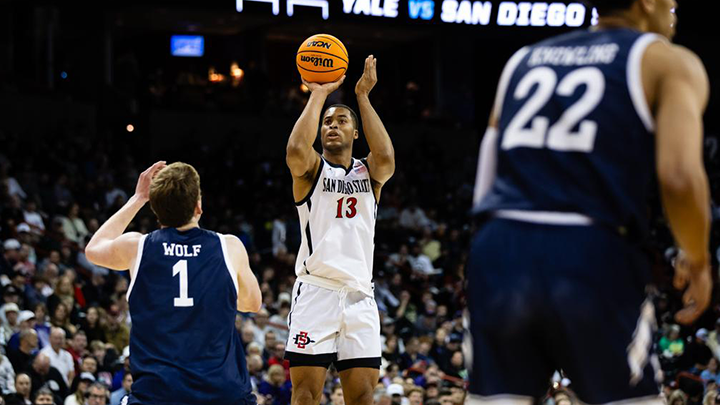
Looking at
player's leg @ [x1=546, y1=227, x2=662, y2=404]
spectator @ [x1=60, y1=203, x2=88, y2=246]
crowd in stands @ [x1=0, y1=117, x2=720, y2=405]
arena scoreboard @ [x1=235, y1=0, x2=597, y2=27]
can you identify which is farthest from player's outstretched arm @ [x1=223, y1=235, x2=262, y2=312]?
arena scoreboard @ [x1=235, y1=0, x2=597, y2=27]

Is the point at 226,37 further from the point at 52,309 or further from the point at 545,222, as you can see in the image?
the point at 545,222

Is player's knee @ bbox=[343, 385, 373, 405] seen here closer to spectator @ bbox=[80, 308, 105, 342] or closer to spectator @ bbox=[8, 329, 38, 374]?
spectator @ bbox=[8, 329, 38, 374]

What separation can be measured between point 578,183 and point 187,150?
21.3 m

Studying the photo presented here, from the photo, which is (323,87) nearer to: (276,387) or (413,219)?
(276,387)

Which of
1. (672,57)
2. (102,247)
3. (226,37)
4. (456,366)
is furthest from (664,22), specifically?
(226,37)

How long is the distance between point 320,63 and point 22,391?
21.5 ft

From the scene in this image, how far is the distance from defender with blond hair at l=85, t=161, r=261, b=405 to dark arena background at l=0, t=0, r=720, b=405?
7787 millimetres

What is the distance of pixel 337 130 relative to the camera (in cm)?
736

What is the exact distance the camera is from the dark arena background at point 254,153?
1466 centimetres

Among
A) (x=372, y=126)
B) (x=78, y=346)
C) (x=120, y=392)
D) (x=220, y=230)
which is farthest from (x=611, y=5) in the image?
(x=220, y=230)

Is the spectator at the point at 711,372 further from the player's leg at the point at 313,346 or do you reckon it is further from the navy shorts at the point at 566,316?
the navy shorts at the point at 566,316

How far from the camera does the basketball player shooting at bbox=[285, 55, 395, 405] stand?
6.98m

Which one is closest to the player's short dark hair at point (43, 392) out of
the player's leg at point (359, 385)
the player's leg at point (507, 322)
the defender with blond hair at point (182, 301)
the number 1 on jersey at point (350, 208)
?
the player's leg at point (359, 385)

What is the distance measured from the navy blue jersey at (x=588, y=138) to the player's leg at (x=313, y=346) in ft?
12.4
